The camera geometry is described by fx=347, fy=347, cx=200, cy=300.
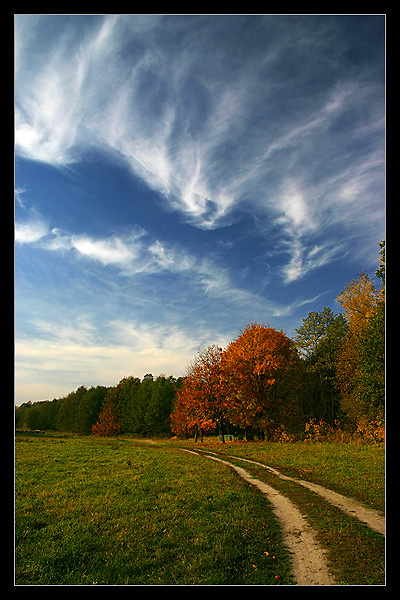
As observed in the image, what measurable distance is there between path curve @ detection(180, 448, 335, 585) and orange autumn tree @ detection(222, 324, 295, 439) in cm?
1544

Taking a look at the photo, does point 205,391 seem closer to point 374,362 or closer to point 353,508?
point 374,362

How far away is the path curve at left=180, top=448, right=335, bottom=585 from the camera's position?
5031mm

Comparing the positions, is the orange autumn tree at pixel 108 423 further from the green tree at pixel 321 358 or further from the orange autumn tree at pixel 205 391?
the green tree at pixel 321 358

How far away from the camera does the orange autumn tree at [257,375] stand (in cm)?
2431

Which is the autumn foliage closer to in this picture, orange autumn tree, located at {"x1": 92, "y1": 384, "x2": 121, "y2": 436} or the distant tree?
the distant tree

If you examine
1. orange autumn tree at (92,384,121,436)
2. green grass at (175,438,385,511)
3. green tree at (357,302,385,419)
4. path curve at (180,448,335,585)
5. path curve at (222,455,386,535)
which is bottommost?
orange autumn tree at (92,384,121,436)

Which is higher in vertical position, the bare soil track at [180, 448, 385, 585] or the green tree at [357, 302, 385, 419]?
the green tree at [357, 302, 385, 419]

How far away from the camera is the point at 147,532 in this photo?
6.76m

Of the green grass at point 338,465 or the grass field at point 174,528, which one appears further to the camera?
the green grass at point 338,465

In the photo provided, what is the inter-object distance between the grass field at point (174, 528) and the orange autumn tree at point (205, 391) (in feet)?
41.3

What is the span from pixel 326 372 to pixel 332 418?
3373 millimetres

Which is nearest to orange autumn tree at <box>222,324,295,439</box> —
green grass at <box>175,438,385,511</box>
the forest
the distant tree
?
the forest

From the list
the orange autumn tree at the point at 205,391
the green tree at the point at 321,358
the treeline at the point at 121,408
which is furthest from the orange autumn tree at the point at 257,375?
the treeline at the point at 121,408

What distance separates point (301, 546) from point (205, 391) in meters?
20.4
